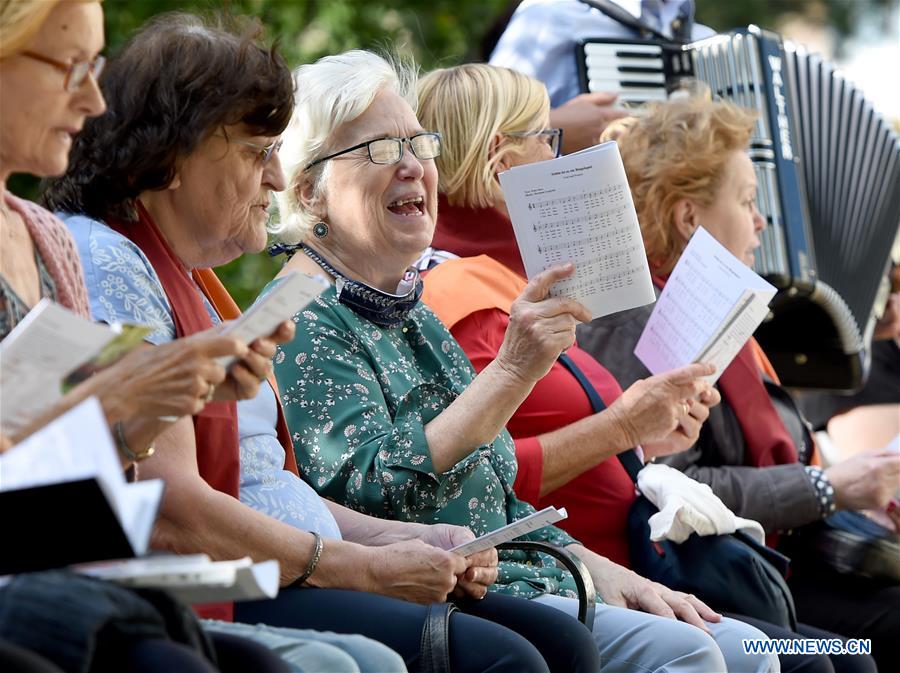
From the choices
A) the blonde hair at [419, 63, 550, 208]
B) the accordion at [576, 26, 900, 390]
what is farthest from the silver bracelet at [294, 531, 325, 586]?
the accordion at [576, 26, 900, 390]

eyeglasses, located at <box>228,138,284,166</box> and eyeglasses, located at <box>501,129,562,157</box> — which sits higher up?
eyeglasses, located at <box>228,138,284,166</box>

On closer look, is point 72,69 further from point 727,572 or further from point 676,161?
point 676,161

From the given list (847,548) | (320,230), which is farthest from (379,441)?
(847,548)

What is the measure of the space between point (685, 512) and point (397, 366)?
0.80 m

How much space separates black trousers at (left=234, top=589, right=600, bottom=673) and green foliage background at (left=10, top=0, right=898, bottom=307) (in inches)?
106

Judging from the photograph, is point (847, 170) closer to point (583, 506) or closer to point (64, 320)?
point (583, 506)

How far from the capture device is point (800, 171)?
4.86 m

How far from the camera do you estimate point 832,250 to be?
→ 16.5 feet

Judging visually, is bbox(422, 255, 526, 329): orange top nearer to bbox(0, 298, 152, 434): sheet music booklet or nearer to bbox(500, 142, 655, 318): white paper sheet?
bbox(500, 142, 655, 318): white paper sheet

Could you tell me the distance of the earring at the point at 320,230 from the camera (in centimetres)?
325

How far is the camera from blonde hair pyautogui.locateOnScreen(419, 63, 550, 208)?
3.73m

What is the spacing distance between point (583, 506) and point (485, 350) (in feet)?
1.56

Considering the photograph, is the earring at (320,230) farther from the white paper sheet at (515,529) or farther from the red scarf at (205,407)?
the white paper sheet at (515,529)

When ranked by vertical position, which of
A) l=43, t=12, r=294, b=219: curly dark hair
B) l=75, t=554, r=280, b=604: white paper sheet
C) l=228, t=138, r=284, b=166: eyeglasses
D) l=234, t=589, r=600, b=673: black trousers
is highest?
l=43, t=12, r=294, b=219: curly dark hair
